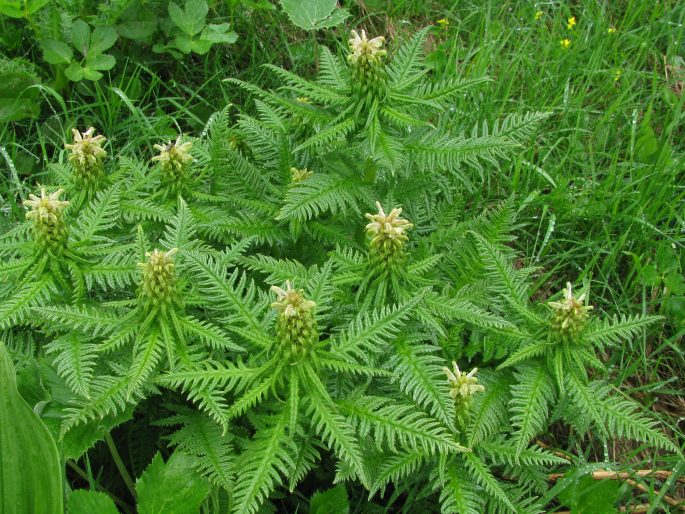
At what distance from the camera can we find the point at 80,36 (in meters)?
3.28

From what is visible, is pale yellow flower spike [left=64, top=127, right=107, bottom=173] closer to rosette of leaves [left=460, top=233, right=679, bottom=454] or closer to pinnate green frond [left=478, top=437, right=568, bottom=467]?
rosette of leaves [left=460, top=233, right=679, bottom=454]

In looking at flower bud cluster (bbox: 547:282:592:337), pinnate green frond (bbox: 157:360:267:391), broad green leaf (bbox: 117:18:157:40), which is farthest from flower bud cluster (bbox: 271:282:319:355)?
broad green leaf (bbox: 117:18:157:40)

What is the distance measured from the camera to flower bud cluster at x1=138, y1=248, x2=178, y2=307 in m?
1.93

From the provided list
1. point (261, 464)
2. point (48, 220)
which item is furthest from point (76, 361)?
point (261, 464)

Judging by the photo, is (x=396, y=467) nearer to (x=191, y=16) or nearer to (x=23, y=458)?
(x=23, y=458)

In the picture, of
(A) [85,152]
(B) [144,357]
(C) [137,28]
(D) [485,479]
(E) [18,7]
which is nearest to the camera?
(B) [144,357]

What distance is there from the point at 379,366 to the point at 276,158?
847 millimetres

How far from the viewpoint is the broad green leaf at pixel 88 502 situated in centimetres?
191

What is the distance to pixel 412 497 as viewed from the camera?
2.28 m

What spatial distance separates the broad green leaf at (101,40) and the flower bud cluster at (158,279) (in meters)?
1.63

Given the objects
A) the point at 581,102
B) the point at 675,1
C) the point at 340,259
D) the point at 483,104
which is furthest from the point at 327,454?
the point at 675,1

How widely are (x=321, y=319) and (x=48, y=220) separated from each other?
769 millimetres

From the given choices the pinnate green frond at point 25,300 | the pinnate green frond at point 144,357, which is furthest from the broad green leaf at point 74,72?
the pinnate green frond at point 144,357

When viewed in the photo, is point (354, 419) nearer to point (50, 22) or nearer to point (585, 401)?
point (585, 401)
